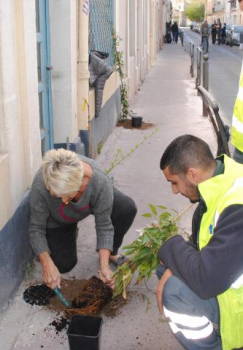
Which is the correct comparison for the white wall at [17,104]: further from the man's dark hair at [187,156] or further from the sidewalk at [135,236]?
the man's dark hair at [187,156]

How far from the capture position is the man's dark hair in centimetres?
249

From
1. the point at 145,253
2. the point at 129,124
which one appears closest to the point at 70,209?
the point at 145,253

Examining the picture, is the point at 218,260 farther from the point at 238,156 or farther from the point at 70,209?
the point at 238,156

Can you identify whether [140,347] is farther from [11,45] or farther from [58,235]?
[11,45]

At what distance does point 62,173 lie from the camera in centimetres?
292

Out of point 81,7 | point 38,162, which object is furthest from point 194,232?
point 81,7

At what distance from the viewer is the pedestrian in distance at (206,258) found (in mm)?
2162

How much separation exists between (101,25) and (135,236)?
442 centimetres

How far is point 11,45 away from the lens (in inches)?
135

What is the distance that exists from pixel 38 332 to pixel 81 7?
12.9 feet

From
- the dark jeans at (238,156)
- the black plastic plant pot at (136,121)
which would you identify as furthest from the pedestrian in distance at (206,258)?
the black plastic plant pot at (136,121)

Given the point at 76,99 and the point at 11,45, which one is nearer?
the point at 11,45

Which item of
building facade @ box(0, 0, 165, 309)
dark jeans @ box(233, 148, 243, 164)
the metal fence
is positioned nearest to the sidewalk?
building facade @ box(0, 0, 165, 309)

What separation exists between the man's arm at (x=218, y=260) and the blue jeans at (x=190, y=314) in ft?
0.43
